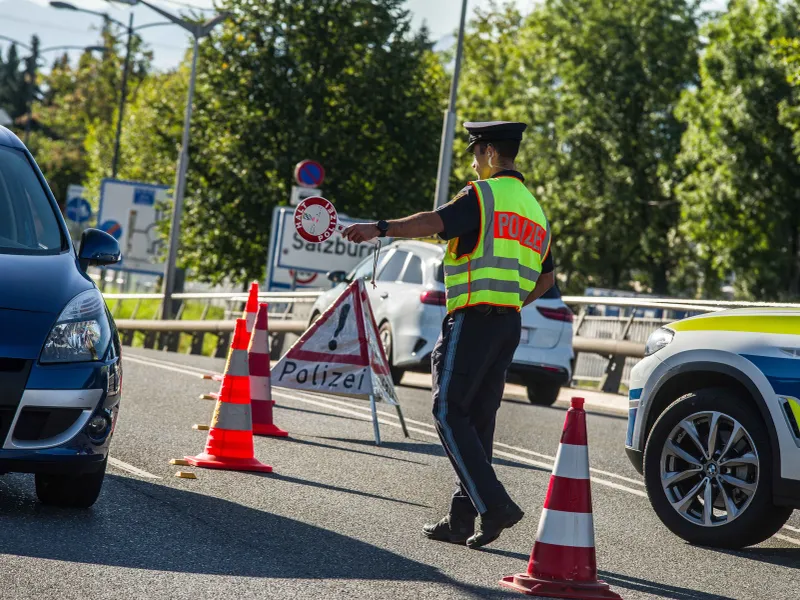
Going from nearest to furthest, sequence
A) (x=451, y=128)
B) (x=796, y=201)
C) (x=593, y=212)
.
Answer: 1. (x=451, y=128)
2. (x=796, y=201)
3. (x=593, y=212)

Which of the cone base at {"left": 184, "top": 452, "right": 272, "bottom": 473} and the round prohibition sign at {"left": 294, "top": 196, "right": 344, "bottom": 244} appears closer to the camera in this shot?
the round prohibition sign at {"left": 294, "top": 196, "right": 344, "bottom": 244}

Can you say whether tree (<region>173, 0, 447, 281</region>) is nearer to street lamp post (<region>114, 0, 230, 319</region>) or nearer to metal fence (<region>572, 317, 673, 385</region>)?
street lamp post (<region>114, 0, 230, 319</region>)

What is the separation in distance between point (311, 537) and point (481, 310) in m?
1.26

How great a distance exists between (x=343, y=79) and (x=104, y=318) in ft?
109

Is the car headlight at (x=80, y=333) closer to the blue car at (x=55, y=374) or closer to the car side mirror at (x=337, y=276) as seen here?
the blue car at (x=55, y=374)

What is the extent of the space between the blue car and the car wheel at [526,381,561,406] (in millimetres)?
10777

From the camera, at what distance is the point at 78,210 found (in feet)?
142

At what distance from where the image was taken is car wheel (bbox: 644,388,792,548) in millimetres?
7438

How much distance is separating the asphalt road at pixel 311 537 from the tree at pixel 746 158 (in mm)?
34966

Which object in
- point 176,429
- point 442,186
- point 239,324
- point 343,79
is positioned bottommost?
point 176,429

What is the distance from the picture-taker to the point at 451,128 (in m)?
29.5

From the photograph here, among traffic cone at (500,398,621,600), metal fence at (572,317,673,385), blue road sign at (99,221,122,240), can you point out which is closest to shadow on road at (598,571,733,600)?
traffic cone at (500,398,621,600)

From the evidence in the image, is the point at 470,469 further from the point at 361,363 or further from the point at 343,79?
the point at 343,79

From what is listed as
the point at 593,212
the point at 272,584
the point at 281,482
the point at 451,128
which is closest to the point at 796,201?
the point at 593,212
